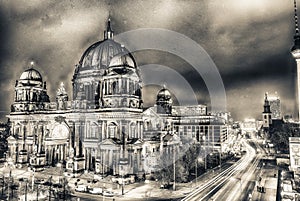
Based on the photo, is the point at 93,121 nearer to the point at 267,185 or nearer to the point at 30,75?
the point at 30,75

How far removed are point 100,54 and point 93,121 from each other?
56.7ft

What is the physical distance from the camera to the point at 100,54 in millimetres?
55844

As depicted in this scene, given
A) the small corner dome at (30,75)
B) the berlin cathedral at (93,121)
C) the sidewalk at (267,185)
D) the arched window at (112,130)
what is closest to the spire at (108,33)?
the berlin cathedral at (93,121)

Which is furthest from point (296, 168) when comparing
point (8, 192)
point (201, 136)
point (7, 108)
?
point (7, 108)

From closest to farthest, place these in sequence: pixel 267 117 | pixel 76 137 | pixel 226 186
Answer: pixel 226 186 < pixel 76 137 < pixel 267 117

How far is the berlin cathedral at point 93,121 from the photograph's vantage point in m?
45.3

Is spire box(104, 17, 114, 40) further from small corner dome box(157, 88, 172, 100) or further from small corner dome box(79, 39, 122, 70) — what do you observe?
small corner dome box(157, 88, 172, 100)

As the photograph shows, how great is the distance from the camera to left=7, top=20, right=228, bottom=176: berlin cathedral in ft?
149

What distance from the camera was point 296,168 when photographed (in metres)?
47.2

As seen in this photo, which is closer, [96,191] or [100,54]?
[96,191]

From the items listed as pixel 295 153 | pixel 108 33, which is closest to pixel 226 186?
pixel 295 153

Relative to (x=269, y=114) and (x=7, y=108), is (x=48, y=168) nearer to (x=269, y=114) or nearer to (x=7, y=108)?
(x=7, y=108)

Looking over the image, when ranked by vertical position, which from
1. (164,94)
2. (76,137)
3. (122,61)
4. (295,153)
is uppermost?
(122,61)

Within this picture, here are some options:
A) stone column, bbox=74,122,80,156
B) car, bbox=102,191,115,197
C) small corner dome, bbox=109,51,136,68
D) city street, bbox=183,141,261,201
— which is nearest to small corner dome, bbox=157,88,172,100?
small corner dome, bbox=109,51,136,68
